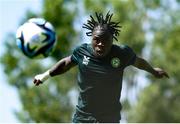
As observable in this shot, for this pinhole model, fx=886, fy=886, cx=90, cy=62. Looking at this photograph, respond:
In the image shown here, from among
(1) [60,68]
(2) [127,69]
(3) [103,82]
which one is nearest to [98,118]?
(3) [103,82]

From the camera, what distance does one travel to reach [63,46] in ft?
142

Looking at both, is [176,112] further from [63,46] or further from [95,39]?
[95,39]

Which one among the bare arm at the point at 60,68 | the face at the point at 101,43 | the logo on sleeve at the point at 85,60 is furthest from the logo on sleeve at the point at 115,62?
the bare arm at the point at 60,68

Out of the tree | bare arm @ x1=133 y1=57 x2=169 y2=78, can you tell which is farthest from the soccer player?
the tree

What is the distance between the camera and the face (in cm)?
1237

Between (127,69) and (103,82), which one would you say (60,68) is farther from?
(127,69)

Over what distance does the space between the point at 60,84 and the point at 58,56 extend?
186cm

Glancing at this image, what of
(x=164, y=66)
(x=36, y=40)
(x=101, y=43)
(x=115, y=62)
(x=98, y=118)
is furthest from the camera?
(x=164, y=66)

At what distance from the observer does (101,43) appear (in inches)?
486

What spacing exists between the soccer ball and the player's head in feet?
10.5

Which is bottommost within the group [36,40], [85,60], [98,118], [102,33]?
[98,118]

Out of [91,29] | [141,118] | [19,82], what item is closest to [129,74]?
[141,118]

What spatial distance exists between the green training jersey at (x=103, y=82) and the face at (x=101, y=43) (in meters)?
0.09

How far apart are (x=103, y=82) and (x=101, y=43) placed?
0.57 metres
